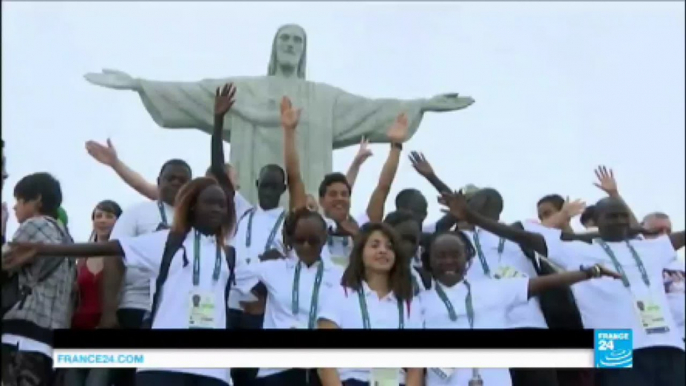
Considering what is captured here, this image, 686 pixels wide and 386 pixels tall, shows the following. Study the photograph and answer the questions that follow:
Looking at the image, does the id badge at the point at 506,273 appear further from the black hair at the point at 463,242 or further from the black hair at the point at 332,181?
the black hair at the point at 332,181

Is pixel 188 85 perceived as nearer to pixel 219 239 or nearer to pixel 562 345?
pixel 219 239

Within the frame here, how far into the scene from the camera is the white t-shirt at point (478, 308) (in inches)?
142

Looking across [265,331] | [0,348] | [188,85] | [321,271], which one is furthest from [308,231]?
[0,348]

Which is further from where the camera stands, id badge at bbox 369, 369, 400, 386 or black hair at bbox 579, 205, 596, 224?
black hair at bbox 579, 205, 596, 224

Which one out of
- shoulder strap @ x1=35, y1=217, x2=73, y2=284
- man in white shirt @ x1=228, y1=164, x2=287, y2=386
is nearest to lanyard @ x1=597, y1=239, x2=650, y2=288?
man in white shirt @ x1=228, y1=164, x2=287, y2=386

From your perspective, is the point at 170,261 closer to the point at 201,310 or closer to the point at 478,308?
the point at 201,310

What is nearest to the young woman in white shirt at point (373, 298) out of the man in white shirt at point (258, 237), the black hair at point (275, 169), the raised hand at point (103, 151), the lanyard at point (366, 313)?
the lanyard at point (366, 313)

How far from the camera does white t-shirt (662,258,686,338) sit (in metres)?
3.92

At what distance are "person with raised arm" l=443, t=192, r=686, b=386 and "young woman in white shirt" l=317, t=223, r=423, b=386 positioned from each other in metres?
0.25

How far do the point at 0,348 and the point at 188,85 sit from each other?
102cm

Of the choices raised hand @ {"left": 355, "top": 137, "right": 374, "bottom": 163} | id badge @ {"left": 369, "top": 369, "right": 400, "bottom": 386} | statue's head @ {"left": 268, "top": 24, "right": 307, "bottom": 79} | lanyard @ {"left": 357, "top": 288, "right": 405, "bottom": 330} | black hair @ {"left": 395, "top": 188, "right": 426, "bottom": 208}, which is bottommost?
id badge @ {"left": 369, "top": 369, "right": 400, "bottom": 386}

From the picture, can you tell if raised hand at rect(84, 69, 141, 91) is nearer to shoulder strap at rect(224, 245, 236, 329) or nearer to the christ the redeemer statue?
the christ the redeemer statue

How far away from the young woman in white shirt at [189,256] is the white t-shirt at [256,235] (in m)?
0.09

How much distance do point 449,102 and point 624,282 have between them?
74cm
